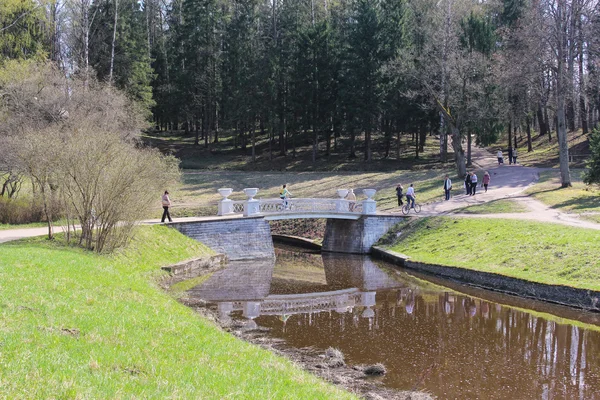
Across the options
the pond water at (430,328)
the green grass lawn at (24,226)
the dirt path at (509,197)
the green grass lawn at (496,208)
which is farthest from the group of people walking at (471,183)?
the green grass lawn at (24,226)

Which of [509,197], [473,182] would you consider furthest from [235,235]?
[509,197]

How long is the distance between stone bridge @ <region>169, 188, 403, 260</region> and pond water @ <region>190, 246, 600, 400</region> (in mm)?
Result: 3505

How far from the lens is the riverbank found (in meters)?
19.1

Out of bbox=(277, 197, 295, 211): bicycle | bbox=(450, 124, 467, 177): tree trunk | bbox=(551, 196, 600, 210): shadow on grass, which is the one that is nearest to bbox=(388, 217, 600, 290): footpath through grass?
bbox=(551, 196, 600, 210): shadow on grass

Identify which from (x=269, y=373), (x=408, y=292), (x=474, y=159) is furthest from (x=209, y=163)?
(x=269, y=373)

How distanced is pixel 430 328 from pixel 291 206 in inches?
637

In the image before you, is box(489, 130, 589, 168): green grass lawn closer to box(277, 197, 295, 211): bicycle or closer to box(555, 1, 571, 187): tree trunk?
box(555, 1, 571, 187): tree trunk

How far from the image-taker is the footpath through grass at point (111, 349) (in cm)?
662

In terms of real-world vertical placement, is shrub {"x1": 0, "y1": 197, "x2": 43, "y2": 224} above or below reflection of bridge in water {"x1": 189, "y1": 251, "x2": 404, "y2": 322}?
above

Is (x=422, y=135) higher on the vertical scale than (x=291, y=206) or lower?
higher

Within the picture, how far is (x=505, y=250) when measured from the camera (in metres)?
23.0

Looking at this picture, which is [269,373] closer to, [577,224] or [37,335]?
[37,335]

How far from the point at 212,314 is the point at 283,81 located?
3994 centimetres

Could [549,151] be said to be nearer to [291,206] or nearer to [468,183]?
[468,183]
